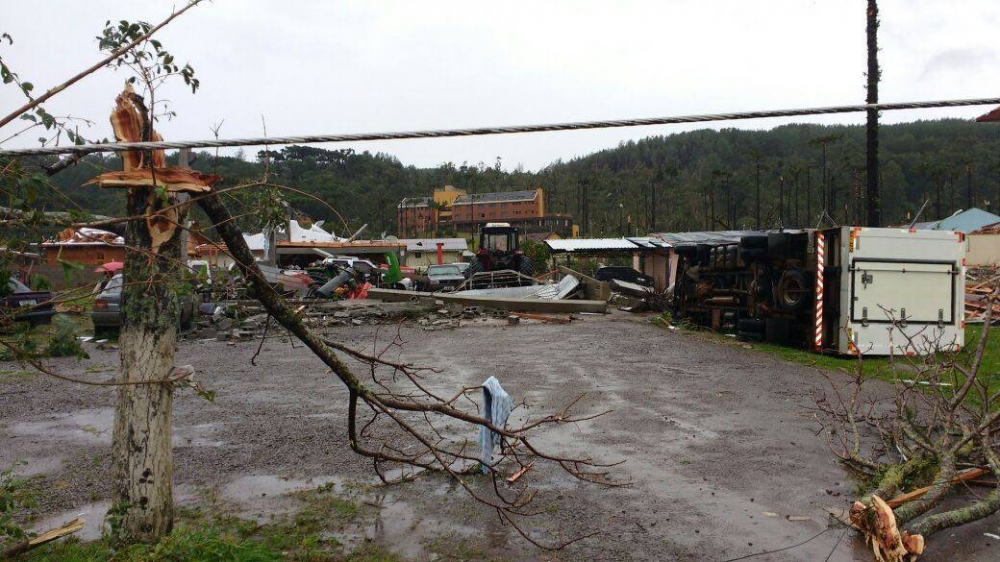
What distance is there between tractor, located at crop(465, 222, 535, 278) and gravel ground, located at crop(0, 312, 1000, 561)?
45.3 feet

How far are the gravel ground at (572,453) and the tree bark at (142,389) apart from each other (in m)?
1.24

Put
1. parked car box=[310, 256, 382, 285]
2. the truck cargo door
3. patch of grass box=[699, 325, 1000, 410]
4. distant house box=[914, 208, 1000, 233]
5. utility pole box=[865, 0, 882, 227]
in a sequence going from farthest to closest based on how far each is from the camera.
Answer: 1. distant house box=[914, 208, 1000, 233]
2. parked car box=[310, 256, 382, 285]
3. utility pole box=[865, 0, 882, 227]
4. the truck cargo door
5. patch of grass box=[699, 325, 1000, 410]

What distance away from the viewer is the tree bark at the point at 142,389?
13.3 feet

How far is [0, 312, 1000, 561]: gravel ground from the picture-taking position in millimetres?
4777

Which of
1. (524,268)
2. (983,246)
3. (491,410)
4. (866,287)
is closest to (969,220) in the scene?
(983,246)

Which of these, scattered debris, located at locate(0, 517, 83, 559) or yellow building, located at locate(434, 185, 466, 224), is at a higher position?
yellow building, located at locate(434, 185, 466, 224)

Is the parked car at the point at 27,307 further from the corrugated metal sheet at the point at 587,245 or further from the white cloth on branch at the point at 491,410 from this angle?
the corrugated metal sheet at the point at 587,245

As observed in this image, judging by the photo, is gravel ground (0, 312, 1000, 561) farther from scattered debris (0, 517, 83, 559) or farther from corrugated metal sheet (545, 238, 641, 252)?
corrugated metal sheet (545, 238, 641, 252)

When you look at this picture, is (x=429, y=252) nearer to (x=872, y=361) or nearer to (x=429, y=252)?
(x=429, y=252)

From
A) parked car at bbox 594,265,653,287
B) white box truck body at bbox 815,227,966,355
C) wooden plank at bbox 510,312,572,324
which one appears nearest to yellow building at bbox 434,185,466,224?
parked car at bbox 594,265,653,287

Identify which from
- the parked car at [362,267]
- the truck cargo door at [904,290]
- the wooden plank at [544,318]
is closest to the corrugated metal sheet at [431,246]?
the parked car at [362,267]

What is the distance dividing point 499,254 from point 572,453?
2041 cm

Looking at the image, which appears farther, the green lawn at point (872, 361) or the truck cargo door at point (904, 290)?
the truck cargo door at point (904, 290)

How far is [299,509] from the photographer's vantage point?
208 inches
